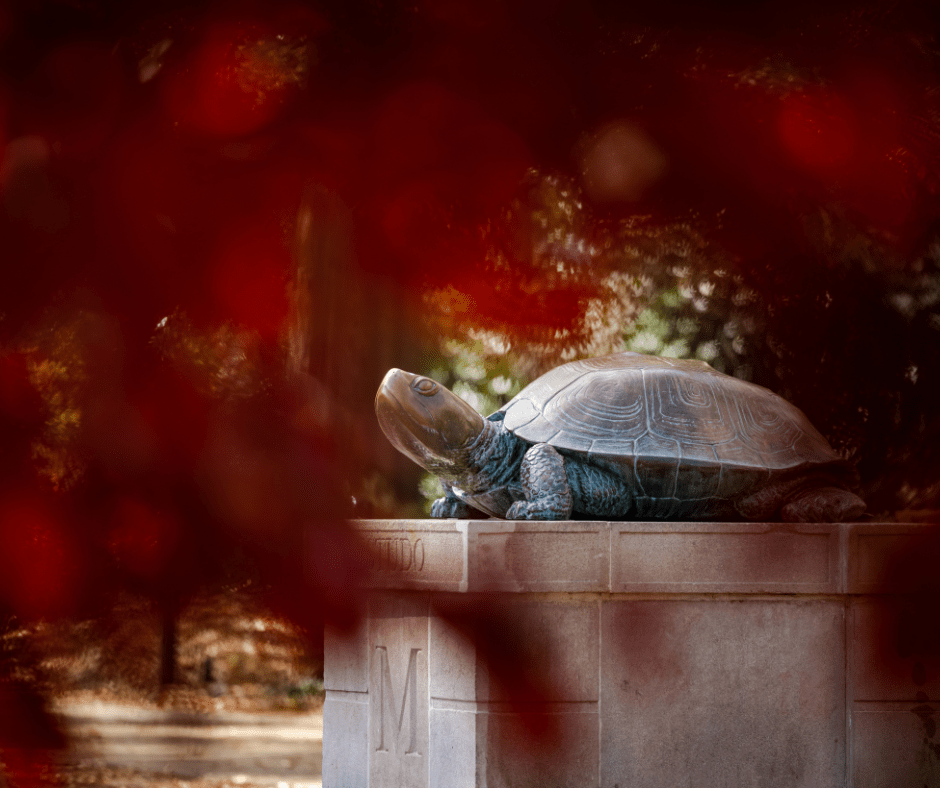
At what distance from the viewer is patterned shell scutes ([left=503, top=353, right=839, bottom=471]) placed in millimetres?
3799

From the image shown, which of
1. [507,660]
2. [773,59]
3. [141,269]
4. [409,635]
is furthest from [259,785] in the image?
[773,59]

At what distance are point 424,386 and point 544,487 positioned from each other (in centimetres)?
58

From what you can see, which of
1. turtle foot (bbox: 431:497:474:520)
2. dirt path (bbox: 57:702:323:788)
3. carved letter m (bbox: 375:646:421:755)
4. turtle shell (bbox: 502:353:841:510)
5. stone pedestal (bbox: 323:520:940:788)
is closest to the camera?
stone pedestal (bbox: 323:520:940:788)

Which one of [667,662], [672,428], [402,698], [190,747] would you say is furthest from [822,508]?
Result: [190,747]

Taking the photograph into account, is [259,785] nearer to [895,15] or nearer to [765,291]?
[765,291]

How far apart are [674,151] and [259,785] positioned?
15.4 feet

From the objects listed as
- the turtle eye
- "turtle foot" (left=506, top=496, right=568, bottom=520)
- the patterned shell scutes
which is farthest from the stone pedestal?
the turtle eye

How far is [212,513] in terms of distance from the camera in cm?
760

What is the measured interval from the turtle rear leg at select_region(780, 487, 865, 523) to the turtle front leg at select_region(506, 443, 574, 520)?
2.79 feet

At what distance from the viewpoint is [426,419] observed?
3.88 meters

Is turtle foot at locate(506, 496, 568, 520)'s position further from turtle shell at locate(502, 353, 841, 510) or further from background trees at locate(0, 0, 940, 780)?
background trees at locate(0, 0, 940, 780)

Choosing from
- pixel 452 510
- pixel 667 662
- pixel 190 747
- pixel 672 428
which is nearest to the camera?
pixel 667 662

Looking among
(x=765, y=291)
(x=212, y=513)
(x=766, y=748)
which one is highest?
(x=765, y=291)

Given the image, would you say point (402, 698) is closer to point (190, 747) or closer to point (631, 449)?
point (631, 449)
